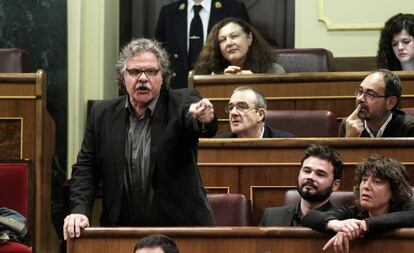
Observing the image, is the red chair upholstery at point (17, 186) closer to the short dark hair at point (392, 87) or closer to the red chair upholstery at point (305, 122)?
the red chair upholstery at point (305, 122)

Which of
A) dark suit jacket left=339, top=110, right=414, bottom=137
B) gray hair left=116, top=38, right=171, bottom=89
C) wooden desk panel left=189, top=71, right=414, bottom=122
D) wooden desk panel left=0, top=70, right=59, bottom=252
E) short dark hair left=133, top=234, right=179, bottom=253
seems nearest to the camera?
short dark hair left=133, top=234, right=179, bottom=253

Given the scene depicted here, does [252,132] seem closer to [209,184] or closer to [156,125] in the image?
[209,184]

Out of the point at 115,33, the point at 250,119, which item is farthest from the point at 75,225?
the point at 115,33

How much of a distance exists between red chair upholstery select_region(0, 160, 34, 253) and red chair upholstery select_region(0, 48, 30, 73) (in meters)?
0.47

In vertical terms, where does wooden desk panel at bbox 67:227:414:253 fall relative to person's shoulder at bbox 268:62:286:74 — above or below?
below

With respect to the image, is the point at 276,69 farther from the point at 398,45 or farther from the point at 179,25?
the point at 179,25

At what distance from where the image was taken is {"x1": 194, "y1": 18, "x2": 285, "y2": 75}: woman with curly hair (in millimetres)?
2139

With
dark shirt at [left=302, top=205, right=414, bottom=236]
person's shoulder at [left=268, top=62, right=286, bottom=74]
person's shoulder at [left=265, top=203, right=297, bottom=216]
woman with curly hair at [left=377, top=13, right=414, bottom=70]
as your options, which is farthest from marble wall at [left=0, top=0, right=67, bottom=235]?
dark shirt at [left=302, top=205, right=414, bottom=236]

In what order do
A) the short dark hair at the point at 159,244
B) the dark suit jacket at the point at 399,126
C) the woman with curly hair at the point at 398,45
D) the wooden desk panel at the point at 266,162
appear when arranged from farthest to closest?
the woman with curly hair at the point at 398,45
the dark suit jacket at the point at 399,126
the wooden desk panel at the point at 266,162
the short dark hair at the point at 159,244

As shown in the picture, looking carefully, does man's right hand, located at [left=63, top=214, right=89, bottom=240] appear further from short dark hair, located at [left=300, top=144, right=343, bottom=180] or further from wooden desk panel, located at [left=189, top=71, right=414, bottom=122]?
wooden desk panel, located at [left=189, top=71, right=414, bottom=122]

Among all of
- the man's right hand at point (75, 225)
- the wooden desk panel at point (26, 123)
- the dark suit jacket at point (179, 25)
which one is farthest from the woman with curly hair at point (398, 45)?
the man's right hand at point (75, 225)

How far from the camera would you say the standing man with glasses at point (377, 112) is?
1.79 meters

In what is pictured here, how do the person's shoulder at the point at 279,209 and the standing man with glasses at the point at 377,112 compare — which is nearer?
the person's shoulder at the point at 279,209

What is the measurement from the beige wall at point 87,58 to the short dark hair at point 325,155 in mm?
916
